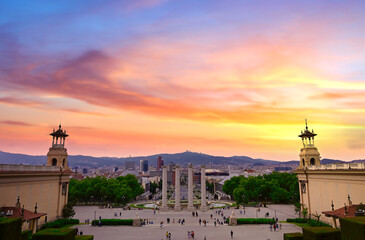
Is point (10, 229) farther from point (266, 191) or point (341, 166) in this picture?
point (266, 191)

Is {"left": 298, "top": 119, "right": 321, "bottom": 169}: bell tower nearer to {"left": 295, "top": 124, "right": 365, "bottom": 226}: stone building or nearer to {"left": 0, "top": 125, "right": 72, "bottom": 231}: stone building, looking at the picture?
{"left": 295, "top": 124, "right": 365, "bottom": 226}: stone building

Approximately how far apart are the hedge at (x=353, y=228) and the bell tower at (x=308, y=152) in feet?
145

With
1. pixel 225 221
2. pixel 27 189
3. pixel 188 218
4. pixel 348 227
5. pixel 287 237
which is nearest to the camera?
pixel 348 227

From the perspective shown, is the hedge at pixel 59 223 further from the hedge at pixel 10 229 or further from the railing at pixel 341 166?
the railing at pixel 341 166

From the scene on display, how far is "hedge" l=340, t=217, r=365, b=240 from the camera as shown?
17.6 m

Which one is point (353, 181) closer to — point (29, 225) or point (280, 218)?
point (280, 218)

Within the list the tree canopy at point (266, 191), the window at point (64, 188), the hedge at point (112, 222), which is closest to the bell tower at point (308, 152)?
the tree canopy at point (266, 191)

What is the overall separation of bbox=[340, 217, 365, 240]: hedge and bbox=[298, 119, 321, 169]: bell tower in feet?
145

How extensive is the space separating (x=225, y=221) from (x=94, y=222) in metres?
26.0

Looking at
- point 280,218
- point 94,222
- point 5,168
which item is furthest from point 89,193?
point 280,218

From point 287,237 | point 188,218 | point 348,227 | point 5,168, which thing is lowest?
point 188,218

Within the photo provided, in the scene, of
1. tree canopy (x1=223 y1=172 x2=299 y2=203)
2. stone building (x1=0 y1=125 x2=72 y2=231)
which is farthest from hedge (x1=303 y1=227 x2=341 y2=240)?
tree canopy (x1=223 y1=172 x2=299 y2=203)

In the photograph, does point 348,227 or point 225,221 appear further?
point 225,221

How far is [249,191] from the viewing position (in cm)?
8088
